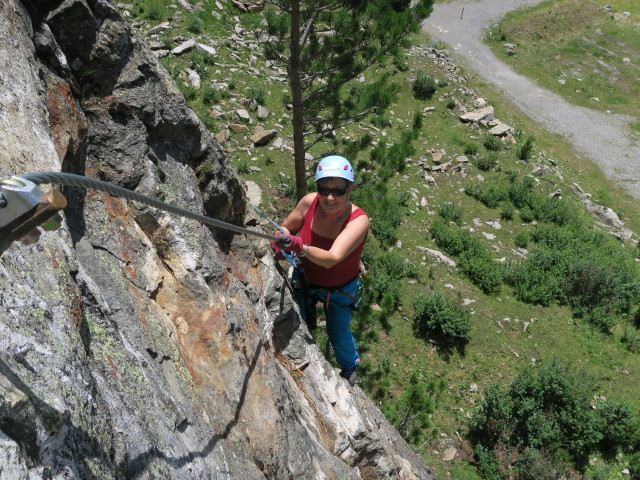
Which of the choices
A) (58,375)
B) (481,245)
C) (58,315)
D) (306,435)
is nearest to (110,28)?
(58,315)

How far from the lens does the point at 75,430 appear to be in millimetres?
1909

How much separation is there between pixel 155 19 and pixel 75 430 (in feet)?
57.0

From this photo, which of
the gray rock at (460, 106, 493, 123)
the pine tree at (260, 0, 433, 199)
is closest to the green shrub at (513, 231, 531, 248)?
the gray rock at (460, 106, 493, 123)

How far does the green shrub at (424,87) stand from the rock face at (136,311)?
1710cm

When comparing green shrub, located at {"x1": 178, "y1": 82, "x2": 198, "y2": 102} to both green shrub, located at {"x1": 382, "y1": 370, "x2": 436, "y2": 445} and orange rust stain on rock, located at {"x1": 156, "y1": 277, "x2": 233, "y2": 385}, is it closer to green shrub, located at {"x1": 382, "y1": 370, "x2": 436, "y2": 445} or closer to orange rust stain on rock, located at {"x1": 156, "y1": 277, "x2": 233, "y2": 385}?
green shrub, located at {"x1": 382, "y1": 370, "x2": 436, "y2": 445}

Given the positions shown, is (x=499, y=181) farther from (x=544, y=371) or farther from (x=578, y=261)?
(x=544, y=371)

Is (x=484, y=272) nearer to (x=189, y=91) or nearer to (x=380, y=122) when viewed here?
(x=380, y=122)

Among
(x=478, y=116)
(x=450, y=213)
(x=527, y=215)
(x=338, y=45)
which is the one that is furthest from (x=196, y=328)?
(x=478, y=116)

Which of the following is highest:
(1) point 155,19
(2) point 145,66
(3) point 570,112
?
(2) point 145,66

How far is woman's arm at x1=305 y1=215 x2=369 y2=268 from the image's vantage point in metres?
4.07

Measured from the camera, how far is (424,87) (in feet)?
66.9

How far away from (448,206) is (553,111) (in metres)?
14.1

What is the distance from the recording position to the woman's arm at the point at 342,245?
4074 mm

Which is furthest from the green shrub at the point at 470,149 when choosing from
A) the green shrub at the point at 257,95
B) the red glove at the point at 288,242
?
the red glove at the point at 288,242
